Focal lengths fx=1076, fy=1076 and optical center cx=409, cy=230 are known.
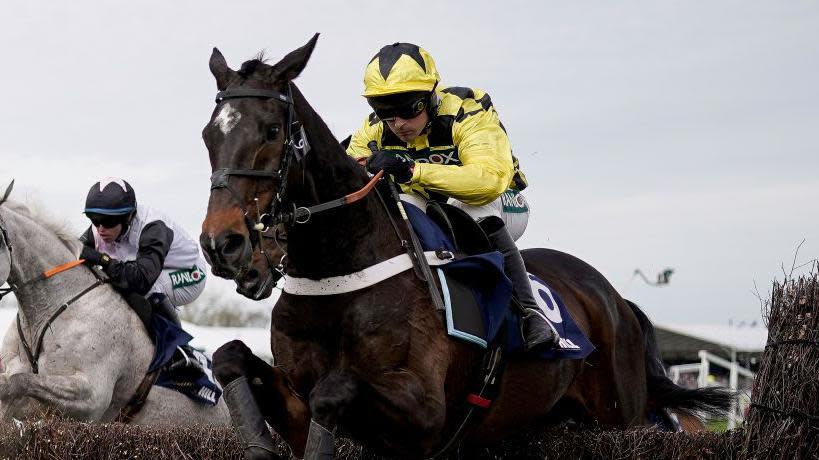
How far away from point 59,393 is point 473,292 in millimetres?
3375

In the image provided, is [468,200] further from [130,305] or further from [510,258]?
[130,305]

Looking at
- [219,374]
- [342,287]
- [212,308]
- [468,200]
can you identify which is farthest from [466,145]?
[212,308]

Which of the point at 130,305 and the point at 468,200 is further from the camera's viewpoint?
the point at 130,305

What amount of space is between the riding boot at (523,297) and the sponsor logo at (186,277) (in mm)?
3632

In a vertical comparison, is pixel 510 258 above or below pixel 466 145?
below

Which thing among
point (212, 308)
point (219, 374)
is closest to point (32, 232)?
point (219, 374)

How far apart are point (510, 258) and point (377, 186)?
91 cm

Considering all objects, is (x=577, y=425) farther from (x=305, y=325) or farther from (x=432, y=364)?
(x=305, y=325)

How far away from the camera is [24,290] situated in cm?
739

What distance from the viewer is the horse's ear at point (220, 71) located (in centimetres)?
433

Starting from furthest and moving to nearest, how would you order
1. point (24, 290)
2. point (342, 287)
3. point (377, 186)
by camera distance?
point (24, 290), point (377, 186), point (342, 287)

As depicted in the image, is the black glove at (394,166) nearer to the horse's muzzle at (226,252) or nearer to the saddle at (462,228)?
the saddle at (462,228)

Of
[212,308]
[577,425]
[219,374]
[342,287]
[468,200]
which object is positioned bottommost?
[212,308]

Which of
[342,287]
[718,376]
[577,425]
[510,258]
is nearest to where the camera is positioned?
[342,287]
